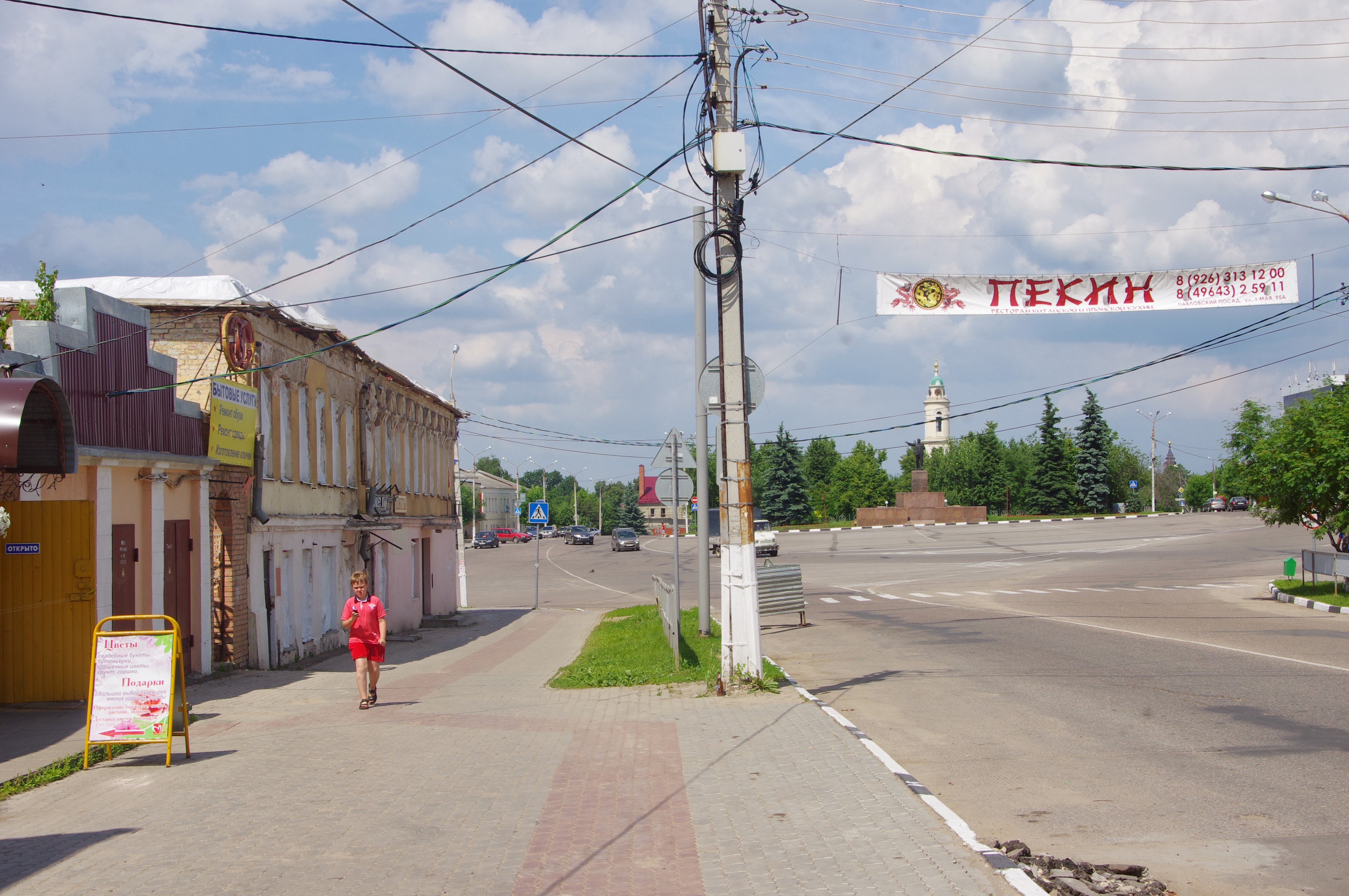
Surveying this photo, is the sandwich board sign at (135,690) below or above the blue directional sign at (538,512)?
below

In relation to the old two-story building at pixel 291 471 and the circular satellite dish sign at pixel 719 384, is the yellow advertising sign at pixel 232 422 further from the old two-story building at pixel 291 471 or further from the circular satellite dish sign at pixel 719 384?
the circular satellite dish sign at pixel 719 384

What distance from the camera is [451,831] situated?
21.2 ft

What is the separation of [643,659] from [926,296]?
7194mm

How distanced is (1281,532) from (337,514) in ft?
162

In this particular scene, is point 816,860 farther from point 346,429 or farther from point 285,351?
point 346,429

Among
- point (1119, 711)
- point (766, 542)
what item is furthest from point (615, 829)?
point (766, 542)

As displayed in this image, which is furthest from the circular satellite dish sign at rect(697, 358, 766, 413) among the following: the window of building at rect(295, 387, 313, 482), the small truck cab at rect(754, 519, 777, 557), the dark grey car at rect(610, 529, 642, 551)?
the dark grey car at rect(610, 529, 642, 551)

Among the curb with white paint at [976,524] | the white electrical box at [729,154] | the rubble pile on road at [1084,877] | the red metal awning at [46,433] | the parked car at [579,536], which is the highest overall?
the white electrical box at [729,154]

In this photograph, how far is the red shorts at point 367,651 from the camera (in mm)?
11906

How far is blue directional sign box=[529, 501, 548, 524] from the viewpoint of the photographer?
3228 centimetres

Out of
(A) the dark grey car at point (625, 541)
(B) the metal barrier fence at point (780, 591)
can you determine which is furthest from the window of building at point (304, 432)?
(A) the dark grey car at point (625, 541)

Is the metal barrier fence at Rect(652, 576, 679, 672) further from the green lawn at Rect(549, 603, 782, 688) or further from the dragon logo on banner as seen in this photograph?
the dragon logo on banner

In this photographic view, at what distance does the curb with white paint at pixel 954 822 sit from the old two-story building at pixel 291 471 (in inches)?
376

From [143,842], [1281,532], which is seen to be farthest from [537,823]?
[1281,532]
